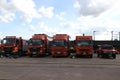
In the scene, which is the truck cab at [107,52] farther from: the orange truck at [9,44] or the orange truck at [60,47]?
the orange truck at [9,44]

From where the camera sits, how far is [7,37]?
51.2 m

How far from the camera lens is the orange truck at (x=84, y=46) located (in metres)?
47.7

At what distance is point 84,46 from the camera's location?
4784cm

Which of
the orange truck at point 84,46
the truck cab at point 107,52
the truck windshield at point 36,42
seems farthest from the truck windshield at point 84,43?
the truck windshield at point 36,42

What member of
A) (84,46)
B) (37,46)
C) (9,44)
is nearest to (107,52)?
(84,46)

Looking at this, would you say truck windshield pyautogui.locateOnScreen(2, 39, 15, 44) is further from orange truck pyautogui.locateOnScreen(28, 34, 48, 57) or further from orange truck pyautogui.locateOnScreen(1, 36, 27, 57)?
orange truck pyautogui.locateOnScreen(28, 34, 48, 57)

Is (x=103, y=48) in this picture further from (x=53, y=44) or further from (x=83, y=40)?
(x=53, y=44)

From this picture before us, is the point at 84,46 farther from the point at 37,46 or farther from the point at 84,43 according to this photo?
the point at 37,46

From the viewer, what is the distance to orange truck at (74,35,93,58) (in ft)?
156
